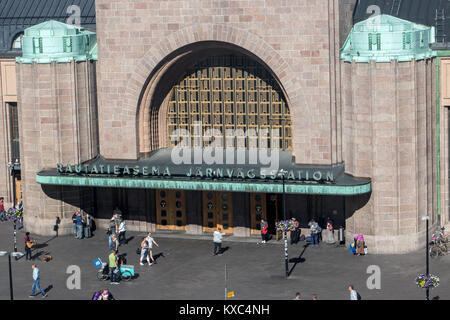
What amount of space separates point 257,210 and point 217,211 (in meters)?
2.81

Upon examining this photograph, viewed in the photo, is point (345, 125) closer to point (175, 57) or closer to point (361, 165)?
point (361, 165)

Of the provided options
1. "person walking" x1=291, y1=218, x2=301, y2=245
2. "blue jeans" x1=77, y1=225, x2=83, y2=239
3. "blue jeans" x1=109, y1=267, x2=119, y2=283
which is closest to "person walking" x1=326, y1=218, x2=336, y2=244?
"person walking" x1=291, y1=218, x2=301, y2=245

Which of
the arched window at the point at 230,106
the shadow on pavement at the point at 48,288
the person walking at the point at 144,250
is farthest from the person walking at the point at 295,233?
the shadow on pavement at the point at 48,288

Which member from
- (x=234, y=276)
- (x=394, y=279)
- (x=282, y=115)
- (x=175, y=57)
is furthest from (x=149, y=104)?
(x=394, y=279)

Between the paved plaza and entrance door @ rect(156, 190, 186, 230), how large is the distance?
1353 millimetres

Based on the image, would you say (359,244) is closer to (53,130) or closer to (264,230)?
(264,230)

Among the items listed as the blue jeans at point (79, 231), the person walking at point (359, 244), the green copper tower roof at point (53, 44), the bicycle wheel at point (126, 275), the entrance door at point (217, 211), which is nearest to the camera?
the bicycle wheel at point (126, 275)

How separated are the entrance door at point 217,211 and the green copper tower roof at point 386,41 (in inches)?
514

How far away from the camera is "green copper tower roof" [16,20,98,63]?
77.8 meters

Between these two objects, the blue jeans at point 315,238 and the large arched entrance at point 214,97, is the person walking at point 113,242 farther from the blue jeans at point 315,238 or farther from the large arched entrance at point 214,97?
the blue jeans at point 315,238

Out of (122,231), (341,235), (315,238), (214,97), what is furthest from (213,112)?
(341,235)

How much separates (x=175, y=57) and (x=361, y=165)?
47.0 feet

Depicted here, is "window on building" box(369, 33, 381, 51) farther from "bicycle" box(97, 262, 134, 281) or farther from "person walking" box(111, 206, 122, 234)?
"person walking" box(111, 206, 122, 234)

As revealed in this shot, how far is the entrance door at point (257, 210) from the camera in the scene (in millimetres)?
77375
